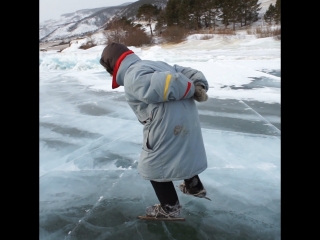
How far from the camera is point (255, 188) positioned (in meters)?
2.11

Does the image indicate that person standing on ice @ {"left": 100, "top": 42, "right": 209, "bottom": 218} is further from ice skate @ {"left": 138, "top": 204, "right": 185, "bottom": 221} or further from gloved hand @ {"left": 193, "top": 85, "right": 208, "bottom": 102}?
ice skate @ {"left": 138, "top": 204, "right": 185, "bottom": 221}

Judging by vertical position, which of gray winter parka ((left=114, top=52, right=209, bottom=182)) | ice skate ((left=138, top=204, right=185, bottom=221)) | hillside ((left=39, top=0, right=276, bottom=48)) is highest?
hillside ((left=39, top=0, right=276, bottom=48))

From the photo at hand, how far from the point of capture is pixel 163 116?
158cm

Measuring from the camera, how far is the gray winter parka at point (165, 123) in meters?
1.52

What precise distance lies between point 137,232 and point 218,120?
7.05ft

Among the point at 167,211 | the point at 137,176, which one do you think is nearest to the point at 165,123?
the point at 167,211

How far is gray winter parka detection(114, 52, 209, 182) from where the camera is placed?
1523 mm

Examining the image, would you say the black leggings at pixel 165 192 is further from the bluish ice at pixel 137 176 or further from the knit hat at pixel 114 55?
the knit hat at pixel 114 55

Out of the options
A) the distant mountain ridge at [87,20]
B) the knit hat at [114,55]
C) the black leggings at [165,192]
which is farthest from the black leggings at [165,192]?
the distant mountain ridge at [87,20]

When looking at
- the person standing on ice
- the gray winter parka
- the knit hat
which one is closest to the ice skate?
the person standing on ice

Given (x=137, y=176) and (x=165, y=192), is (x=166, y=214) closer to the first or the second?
(x=165, y=192)

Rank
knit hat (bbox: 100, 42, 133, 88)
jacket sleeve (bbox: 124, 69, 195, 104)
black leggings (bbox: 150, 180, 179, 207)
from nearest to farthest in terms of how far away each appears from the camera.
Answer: jacket sleeve (bbox: 124, 69, 195, 104), knit hat (bbox: 100, 42, 133, 88), black leggings (bbox: 150, 180, 179, 207)
